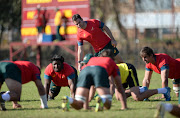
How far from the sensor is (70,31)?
20141 millimetres

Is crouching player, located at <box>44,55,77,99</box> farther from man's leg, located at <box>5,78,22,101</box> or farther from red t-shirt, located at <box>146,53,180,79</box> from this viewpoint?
red t-shirt, located at <box>146,53,180,79</box>

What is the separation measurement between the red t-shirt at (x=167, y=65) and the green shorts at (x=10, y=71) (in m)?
3.41

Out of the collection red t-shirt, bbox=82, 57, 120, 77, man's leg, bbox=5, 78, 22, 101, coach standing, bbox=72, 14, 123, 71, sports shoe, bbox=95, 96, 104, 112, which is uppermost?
coach standing, bbox=72, 14, 123, 71

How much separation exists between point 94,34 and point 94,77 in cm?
291

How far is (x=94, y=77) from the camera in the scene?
6.50m

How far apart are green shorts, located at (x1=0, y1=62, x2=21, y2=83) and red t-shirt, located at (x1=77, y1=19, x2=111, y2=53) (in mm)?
2577

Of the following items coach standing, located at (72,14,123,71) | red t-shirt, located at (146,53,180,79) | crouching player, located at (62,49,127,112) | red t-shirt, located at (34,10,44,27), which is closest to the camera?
crouching player, located at (62,49,127,112)

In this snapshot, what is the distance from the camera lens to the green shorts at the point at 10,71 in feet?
23.1

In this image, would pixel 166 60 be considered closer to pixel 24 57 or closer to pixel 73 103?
pixel 73 103

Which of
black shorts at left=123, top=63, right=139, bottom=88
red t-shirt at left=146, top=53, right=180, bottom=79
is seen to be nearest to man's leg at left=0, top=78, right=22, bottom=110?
black shorts at left=123, top=63, right=139, bottom=88

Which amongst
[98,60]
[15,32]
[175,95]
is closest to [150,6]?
[15,32]

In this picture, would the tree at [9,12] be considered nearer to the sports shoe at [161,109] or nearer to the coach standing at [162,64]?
the coach standing at [162,64]

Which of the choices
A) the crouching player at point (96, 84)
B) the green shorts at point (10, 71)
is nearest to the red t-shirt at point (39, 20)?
the green shorts at point (10, 71)

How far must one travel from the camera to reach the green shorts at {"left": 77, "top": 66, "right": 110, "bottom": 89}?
254 inches
